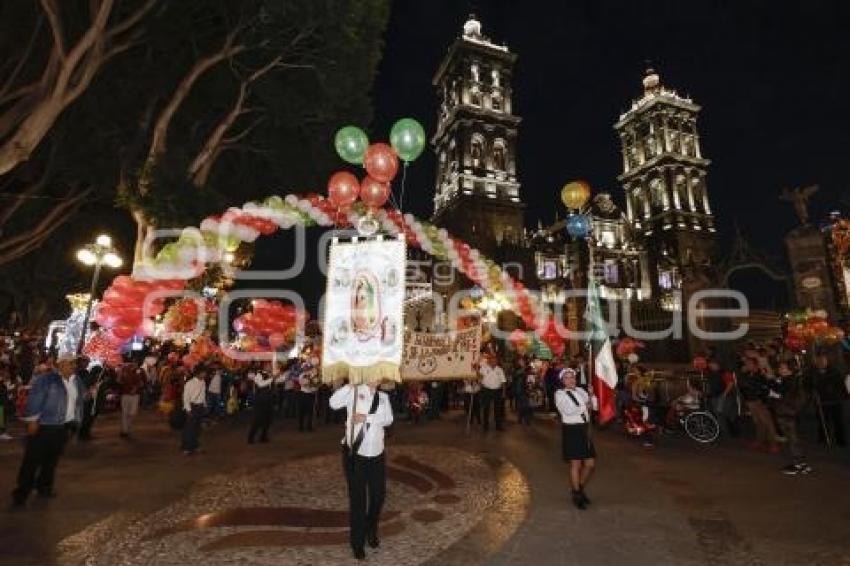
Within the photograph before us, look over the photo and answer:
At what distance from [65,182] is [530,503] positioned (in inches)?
746

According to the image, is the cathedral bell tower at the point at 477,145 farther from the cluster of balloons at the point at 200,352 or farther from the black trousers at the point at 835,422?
the black trousers at the point at 835,422

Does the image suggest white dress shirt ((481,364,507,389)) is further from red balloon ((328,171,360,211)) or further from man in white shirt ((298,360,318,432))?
red balloon ((328,171,360,211))

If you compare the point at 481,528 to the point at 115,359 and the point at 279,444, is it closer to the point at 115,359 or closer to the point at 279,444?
the point at 279,444

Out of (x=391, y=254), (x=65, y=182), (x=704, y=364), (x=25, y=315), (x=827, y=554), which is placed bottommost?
(x=827, y=554)

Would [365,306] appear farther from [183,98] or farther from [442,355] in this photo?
[183,98]

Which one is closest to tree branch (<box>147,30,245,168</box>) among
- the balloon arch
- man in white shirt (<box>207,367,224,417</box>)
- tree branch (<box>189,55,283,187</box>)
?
tree branch (<box>189,55,283,187</box>)

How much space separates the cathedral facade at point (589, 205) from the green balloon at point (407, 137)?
38388 millimetres

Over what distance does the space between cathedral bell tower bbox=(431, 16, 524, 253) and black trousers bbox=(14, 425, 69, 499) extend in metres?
45.2

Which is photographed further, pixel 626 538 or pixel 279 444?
pixel 279 444

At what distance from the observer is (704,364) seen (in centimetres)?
1364

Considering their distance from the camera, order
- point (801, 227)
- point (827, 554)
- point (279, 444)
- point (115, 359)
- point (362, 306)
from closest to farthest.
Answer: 1. point (827, 554)
2. point (362, 306)
3. point (279, 444)
4. point (115, 359)
5. point (801, 227)

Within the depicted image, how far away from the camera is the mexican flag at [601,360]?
299 inches

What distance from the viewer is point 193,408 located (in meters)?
10.3

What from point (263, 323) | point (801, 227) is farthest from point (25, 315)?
point (801, 227)
